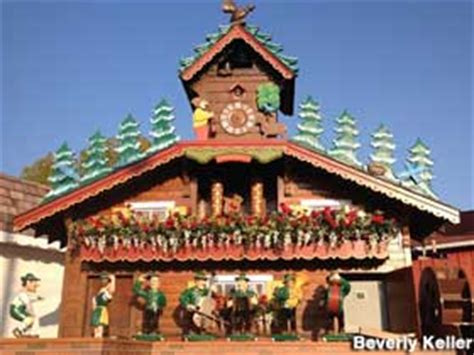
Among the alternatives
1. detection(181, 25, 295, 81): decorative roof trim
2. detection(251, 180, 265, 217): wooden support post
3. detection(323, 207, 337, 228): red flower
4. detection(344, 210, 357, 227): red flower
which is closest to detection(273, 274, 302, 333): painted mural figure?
detection(323, 207, 337, 228): red flower

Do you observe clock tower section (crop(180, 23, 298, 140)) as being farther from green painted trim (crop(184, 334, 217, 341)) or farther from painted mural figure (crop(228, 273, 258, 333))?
green painted trim (crop(184, 334, 217, 341))

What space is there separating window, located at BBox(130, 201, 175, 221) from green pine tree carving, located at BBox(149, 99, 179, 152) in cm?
150

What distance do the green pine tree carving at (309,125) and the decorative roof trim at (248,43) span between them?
1.93m

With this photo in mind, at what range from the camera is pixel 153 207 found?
15695mm

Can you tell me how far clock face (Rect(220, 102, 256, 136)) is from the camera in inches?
656

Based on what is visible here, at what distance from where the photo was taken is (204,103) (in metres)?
16.8

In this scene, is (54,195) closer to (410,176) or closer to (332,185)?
(332,185)

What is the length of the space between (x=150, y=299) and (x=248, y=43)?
315 inches

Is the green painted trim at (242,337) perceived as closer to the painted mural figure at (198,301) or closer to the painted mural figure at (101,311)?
the painted mural figure at (198,301)

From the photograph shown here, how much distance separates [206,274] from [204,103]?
497 cm

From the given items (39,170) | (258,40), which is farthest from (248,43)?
(39,170)

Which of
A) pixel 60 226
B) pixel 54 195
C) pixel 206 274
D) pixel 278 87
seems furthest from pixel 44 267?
pixel 278 87

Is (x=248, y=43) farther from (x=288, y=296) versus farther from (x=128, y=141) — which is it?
(x=288, y=296)

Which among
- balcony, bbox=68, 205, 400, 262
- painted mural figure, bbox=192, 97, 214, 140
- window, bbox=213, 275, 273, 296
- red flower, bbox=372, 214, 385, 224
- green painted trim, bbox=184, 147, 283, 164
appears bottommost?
window, bbox=213, 275, 273, 296
